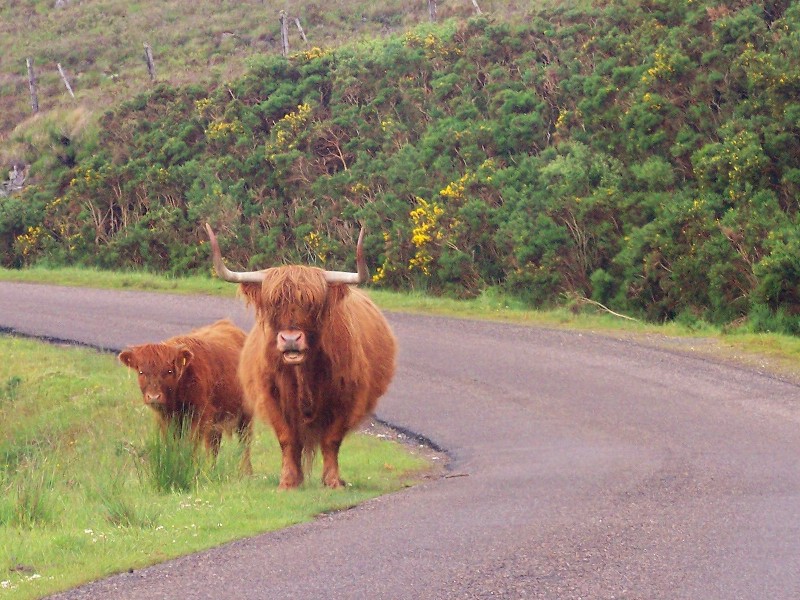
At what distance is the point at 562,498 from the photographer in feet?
28.5

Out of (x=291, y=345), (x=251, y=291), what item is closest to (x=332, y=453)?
(x=291, y=345)

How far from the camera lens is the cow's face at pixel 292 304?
9.81m

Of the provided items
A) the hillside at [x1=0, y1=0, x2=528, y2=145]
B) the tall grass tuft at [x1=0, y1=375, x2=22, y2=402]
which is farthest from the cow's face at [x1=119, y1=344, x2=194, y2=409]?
the hillside at [x1=0, y1=0, x2=528, y2=145]

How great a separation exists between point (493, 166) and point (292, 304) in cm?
1501

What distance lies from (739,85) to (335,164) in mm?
10060

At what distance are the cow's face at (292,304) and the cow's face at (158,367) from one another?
212cm

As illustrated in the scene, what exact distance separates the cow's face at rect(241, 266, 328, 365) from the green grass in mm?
1136

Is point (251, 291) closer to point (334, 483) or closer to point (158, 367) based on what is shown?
point (334, 483)

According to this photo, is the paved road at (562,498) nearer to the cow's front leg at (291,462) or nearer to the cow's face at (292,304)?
the cow's front leg at (291,462)

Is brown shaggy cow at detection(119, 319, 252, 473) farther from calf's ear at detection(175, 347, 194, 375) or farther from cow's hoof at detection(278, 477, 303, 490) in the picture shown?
cow's hoof at detection(278, 477, 303, 490)

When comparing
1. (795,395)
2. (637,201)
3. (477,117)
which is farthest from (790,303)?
(477,117)

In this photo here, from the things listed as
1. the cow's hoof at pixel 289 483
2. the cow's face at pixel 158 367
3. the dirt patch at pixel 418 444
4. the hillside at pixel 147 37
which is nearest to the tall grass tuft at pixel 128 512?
the cow's hoof at pixel 289 483

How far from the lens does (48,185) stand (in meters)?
33.1

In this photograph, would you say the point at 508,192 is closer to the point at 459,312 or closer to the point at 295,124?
the point at 459,312
